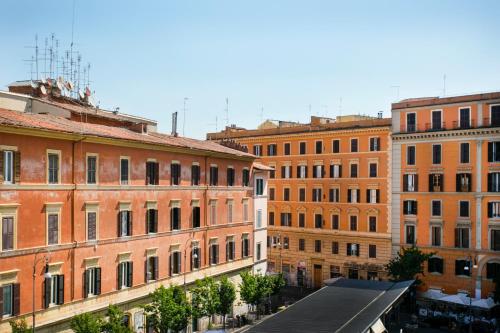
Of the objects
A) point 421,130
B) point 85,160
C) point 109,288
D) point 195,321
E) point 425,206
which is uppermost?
point 421,130

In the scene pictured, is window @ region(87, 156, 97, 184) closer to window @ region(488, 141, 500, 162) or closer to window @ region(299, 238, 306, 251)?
window @ region(299, 238, 306, 251)

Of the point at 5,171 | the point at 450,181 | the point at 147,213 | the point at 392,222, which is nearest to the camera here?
the point at 5,171

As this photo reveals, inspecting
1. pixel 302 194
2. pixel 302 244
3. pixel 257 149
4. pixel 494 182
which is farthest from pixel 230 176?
pixel 494 182

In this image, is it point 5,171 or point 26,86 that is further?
point 26,86

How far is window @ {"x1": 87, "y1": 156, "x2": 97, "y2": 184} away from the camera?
32875 mm

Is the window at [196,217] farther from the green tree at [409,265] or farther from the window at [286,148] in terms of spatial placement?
the window at [286,148]

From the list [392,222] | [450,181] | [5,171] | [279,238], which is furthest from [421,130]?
[5,171]

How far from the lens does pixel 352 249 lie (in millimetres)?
61438

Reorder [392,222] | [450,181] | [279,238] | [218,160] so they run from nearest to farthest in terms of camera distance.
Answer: [218,160]
[450,181]
[392,222]
[279,238]

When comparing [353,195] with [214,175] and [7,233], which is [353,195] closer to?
[214,175]

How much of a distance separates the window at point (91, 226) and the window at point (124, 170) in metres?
3.30

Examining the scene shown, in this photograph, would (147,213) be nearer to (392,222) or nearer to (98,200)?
(98,200)

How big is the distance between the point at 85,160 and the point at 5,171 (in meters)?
5.47

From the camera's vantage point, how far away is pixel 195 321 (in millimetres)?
43375
